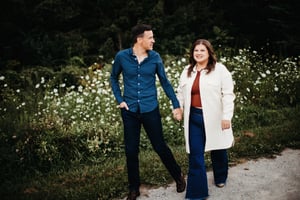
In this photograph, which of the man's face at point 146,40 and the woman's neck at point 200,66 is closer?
the man's face at point 146,40

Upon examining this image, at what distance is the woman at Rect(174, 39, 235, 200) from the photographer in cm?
443

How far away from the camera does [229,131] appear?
468 cm

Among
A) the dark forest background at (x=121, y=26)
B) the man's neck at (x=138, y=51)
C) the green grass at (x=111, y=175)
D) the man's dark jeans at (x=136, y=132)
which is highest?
the dark forest background at (x=121, y=26)

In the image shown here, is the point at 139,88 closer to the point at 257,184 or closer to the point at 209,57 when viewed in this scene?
the point at 209,57

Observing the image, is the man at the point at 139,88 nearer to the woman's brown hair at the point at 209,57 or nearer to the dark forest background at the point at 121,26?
the woman's brown hair at the point at 209,57

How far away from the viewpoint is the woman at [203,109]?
4.43 metres

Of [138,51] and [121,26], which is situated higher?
[121,26]

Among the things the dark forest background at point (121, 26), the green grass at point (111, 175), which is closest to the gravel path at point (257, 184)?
the green grass at point (111, 175)

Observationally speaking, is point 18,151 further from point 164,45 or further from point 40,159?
point 164,45

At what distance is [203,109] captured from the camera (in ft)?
14.6

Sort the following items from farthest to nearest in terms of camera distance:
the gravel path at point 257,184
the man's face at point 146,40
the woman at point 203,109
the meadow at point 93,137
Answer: the meadow at point 93,137, the gravel path at point 257,184, the woman at point 203,109, the man's face at point 146,40

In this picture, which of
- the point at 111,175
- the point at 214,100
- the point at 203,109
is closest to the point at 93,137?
the point at 111,175

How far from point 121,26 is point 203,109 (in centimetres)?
855

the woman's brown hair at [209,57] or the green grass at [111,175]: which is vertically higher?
the woman's brown hair at [209,57]
